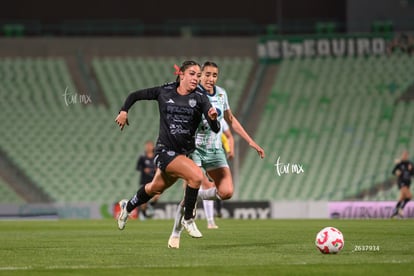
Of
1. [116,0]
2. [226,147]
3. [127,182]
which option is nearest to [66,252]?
[226,147]

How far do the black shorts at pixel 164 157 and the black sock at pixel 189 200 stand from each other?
1.45 feet

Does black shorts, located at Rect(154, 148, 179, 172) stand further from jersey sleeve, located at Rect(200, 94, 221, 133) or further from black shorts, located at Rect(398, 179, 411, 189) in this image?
black shorts, located at Rect(398, 179, 411, 189)

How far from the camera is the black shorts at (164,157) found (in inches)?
440

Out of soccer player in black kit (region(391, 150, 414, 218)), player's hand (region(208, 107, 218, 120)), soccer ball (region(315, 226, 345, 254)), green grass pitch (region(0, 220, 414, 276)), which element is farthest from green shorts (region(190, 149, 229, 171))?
soccer player in black kit (region(391, 150, 414, 218))

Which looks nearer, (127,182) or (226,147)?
(226,147)

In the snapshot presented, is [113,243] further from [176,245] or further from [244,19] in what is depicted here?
[244,19]

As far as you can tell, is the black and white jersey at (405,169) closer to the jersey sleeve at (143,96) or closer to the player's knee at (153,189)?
the player's knee at (153,189)

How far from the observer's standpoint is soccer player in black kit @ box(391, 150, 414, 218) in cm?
2550

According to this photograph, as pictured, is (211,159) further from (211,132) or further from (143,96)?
(143,96)

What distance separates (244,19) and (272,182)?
8.84 metres

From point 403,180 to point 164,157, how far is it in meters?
16.1

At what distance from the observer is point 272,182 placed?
99.5 feet

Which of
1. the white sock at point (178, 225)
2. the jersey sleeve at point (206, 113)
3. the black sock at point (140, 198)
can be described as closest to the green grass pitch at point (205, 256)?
the white sock at point (178, 225)

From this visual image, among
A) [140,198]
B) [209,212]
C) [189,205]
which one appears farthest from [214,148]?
[209,212]
